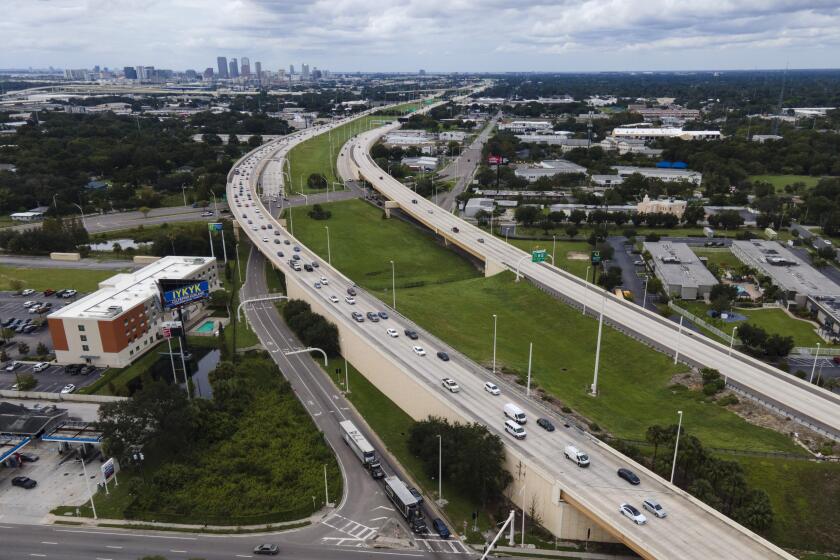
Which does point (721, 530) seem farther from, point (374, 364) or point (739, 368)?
point (374, 364)

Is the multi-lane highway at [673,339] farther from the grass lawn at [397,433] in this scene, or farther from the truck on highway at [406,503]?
the truck on highway at [406,503]

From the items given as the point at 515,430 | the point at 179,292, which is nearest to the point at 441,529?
the point at 515,430

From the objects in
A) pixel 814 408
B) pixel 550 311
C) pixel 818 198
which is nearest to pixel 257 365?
pixel 550 311

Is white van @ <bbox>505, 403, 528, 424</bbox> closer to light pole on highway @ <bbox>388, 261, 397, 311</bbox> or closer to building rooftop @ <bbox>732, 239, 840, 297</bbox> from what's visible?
light pole on highway @ <bbox>388, 261, 397, 311</bbox>

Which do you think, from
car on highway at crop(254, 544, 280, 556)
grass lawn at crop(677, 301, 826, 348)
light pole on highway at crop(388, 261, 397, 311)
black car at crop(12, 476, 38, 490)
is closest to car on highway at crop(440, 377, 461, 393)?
car on highway at crop(254, 544, 280, 556)

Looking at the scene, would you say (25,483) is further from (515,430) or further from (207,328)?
(515,430)
